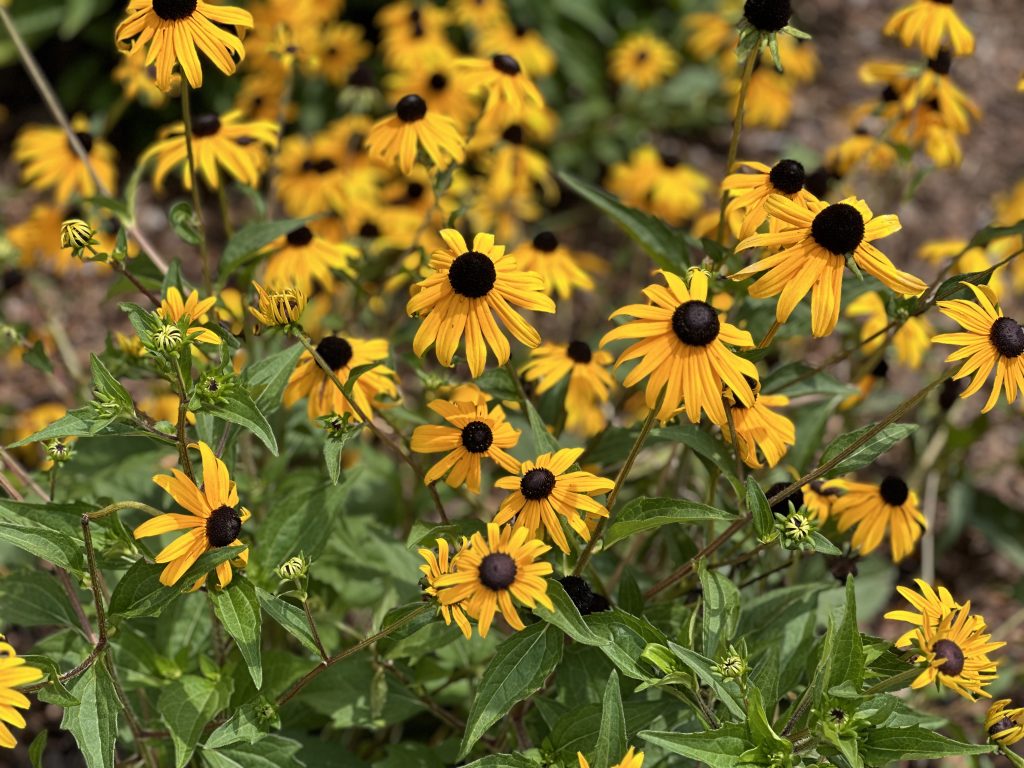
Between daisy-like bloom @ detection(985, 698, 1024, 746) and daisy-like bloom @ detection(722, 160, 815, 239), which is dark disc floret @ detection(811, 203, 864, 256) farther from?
daisy-like bloom @ detection(985, 698, 1024, 746)

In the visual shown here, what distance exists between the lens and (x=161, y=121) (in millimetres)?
5781

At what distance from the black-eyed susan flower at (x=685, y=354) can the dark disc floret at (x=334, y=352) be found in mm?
820

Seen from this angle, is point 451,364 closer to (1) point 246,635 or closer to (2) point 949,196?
(1) point 246,635

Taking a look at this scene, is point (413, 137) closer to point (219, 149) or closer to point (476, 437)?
point (219, 149)

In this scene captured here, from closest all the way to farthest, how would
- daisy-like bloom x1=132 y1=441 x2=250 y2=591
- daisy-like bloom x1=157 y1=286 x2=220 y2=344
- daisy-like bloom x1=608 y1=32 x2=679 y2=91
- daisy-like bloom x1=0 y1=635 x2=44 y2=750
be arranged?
1. daisy-like bloom x1=0 y1=635 x2=44 y2=750
2. daisy-like bloom x1=132 y1=441 x2=250 y2=591
3. daisy-like bloom x1=157 y1=286 x2=220 y2=344
4. daisy-like bloom x1=608 y1=32 x2=679 y2=91

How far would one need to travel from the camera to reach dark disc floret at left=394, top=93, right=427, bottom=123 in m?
2.83

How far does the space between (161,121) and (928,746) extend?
17.6 ft

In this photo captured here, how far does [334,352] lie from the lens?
243 cm

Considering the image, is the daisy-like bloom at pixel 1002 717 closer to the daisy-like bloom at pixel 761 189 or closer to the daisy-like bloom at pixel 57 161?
the daisy-like bloom at pixel 761 189

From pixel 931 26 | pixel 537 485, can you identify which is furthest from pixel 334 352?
pixel 931 26

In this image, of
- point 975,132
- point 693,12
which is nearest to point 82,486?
point 693,12

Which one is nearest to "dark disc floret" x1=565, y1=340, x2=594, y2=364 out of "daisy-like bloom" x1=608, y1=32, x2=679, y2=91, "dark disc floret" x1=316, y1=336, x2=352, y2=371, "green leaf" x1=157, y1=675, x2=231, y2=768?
"dark disc floret" x1=316, y1=336, x2=352, y2=371

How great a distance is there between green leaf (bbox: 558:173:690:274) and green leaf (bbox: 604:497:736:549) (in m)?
0.84

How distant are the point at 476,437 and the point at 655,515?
0.43 meters
